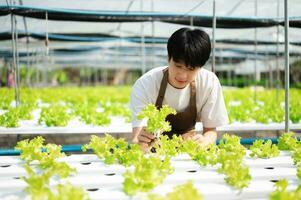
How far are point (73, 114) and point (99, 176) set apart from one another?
13.4 ft

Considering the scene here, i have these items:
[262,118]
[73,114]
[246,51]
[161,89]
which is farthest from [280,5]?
[246,51]

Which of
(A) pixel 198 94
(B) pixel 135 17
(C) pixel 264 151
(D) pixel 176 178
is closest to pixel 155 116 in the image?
(D) pixel 176 178

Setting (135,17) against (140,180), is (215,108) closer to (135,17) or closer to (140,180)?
(140,180)

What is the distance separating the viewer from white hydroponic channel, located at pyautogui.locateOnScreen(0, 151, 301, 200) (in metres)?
1.78

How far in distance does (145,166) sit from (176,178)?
20 centimetres

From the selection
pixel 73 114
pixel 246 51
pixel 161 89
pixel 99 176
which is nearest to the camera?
pixel 99 176

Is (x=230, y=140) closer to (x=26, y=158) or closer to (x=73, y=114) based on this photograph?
(x=26, y=158)

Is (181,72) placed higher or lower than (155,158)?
higher

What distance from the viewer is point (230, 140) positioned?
102 inches

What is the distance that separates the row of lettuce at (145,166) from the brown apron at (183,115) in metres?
0.31

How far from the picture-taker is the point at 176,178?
1.99 m

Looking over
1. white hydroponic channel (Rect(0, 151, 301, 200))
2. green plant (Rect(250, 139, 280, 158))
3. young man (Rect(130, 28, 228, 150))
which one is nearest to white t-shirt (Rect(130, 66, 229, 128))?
young man (Rect(130, 28, 228, 150))

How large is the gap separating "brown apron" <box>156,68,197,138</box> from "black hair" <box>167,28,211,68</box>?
454mm

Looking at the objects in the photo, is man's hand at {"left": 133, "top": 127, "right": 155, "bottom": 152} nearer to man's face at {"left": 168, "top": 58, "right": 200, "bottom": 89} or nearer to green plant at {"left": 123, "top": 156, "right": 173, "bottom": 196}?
man's face at {"left": 168, "top": 58, "right": 200, "bottom": 89}
